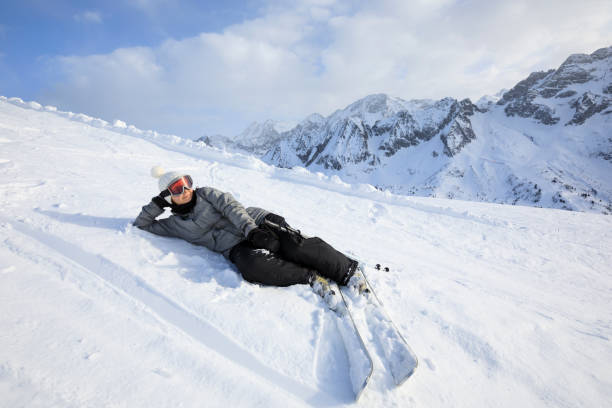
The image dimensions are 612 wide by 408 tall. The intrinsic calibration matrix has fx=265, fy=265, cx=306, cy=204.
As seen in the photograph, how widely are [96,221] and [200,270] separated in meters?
2.05

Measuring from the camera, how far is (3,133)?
7.92 m

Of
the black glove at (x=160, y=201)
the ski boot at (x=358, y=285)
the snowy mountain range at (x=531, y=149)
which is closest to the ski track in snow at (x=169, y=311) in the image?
the black glove at (x=160, y=201)

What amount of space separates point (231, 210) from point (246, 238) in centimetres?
44

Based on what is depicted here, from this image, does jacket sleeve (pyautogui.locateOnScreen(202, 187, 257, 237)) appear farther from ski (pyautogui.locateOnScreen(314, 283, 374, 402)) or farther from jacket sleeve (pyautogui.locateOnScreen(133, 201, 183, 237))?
ski (pyautogui.locateOnScreen(314, 283, 374, 402))

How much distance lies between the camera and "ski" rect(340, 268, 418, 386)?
93.9 inches

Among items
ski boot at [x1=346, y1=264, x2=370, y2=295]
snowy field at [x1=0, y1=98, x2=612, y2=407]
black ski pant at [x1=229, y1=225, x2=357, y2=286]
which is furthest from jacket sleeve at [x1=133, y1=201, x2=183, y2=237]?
ski boot at [x1=346, y1=264, x2=370, y2=295]

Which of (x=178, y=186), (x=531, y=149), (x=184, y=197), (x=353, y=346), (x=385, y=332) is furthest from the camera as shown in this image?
(x=531, y=149)

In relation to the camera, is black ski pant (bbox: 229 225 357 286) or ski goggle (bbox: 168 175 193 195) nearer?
black ski pant (bbox: 229 225 357 286)

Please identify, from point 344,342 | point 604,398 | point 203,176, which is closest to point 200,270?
point 344,342

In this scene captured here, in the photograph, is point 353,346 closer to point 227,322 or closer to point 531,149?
point 227,322

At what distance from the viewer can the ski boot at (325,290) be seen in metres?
3.04

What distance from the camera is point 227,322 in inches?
103

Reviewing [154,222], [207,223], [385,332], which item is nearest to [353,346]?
[385,332]

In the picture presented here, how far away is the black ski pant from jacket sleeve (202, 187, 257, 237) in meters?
0.28
